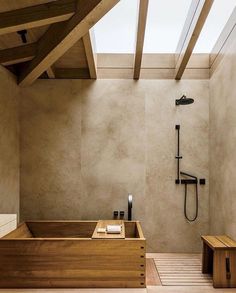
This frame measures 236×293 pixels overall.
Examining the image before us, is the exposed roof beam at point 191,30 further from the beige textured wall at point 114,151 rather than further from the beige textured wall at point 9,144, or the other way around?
the beige textured wall at point 9,144

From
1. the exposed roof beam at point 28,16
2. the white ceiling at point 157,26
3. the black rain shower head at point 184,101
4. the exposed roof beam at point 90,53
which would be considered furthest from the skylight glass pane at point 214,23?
the exposed roof beam at point 28,16

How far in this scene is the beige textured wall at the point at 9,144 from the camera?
4.29 meters

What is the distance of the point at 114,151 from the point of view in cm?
504

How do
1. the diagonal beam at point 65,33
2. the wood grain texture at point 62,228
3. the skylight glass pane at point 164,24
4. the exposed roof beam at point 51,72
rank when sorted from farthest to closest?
1. the exposed roof beam at point 51,72
2. the wood grain texture at point 62,228
3. the skylight glass pane at point 164,24
4. the diagonal beam at point 65,33

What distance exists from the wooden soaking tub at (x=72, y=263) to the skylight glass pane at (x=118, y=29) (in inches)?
108

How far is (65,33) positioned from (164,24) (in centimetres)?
165

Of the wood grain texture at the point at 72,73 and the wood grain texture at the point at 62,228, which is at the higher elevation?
the wood grain texture at the point at 72,73

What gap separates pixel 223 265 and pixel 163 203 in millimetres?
1520

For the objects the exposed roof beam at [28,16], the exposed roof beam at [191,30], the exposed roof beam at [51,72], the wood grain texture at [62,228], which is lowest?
the wood grain texture at [62,228]

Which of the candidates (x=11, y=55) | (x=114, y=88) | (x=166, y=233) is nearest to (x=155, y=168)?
(x=166, y=233)

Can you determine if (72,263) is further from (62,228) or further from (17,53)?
(17,53)

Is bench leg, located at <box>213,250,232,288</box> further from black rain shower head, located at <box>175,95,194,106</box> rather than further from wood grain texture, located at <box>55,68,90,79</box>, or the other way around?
wood grain texture, located at <box>55,68,90,79</box>

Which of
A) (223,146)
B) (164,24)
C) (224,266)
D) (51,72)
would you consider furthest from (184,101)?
(224,266)

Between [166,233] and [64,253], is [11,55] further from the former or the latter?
[166,233]
